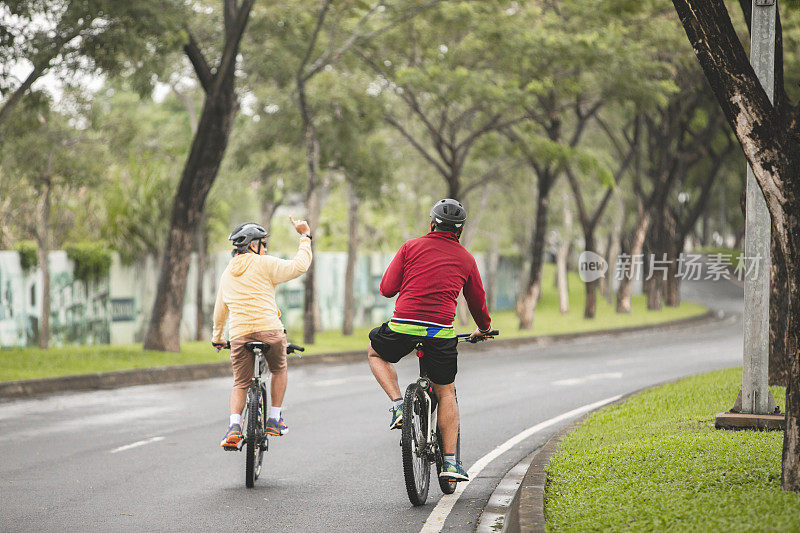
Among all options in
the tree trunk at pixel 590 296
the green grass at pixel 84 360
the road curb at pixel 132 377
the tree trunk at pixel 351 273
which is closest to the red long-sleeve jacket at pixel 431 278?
the road curb at pixel 132 377

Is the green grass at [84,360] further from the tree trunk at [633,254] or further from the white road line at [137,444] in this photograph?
the tree trunk at [633,254]

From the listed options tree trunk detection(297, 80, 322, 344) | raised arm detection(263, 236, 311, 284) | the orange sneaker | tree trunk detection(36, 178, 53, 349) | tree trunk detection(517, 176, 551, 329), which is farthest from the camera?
tree trunk detection(517, 176, 551, 329)

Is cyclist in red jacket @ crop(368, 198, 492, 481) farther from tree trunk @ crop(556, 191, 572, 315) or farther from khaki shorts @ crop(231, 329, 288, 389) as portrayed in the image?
tree trunk @ crop(556, 191, 572, 315)

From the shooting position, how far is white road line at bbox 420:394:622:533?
20.6 feet

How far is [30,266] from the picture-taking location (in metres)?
20.3

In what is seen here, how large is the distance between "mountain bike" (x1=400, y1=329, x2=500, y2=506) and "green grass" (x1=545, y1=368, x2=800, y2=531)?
82 cm

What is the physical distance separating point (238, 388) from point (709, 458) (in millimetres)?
3377

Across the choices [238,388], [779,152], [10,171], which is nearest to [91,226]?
[10,171]

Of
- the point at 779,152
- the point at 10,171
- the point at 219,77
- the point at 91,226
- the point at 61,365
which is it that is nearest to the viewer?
the point at 779,152

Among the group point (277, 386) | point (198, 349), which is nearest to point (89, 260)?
point (198, 349)

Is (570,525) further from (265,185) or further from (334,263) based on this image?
(334,263)

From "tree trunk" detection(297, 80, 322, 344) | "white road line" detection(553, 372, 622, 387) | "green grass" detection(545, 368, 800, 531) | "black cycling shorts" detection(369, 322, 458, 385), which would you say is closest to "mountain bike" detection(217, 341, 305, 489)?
"black cycling shorts" detection(369, 322, 458, 385)

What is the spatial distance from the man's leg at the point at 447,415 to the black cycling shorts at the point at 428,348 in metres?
0.09

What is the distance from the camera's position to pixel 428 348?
651cm
